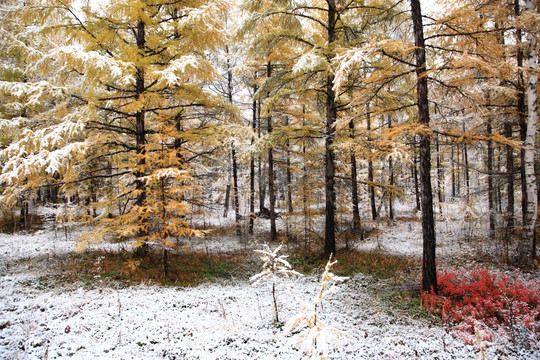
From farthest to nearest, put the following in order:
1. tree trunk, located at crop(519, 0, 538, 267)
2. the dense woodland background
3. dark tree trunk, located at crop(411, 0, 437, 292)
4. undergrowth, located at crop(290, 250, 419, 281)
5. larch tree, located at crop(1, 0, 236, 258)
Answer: undergrowth, located at crop(290, 250, 419, 281), tree trunk, located at crop(519, 0, 538, 267), larch tree, located at crop(1, 0, 236, 258), dark tree trunk, located at crop(411, 0, 437, 292), the dense woodland background

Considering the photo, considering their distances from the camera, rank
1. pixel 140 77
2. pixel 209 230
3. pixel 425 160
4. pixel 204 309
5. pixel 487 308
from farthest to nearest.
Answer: pixel 140 77
pixel 209 230
pixel 425 160
pixel 204 309
pixel 487 308

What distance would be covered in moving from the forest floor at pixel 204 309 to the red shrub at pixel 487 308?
30cm

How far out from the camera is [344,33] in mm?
10703

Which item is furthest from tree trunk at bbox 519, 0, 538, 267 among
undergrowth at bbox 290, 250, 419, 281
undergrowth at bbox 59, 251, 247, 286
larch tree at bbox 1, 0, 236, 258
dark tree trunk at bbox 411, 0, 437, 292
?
larch tree at bbox 1, 0, 236, 258

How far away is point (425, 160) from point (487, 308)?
3978mm

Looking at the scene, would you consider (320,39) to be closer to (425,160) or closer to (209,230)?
(425,160)

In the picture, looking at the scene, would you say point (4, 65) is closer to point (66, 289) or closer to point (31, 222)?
point (31, 222)

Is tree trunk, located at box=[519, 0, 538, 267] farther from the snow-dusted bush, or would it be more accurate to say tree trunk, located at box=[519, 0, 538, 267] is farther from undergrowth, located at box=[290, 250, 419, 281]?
the snow-dusted bush

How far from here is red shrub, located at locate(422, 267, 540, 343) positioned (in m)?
5.51

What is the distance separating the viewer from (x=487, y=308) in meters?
6.27

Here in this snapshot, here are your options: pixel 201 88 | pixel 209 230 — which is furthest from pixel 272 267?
pixel 201 88

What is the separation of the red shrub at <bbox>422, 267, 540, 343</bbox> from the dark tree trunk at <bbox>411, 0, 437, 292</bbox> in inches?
20.1

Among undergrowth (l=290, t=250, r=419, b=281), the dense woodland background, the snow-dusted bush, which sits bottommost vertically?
undergrowth (l=290, t=250, r=419, b=281)

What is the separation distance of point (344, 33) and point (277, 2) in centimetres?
304
